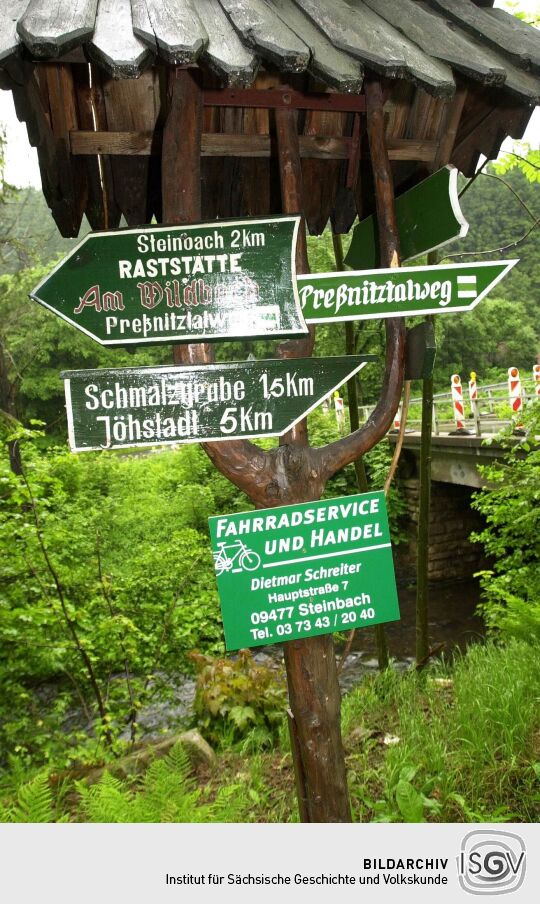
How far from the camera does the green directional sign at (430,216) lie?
7.80 ft

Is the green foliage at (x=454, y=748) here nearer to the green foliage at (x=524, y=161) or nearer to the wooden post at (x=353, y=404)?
the wooden post at (x=353, y=404)

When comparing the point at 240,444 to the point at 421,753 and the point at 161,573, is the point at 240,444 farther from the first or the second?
the point at 161,573

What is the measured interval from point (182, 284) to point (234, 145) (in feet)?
3.32

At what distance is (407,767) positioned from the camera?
11.4 ft

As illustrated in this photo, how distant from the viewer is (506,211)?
46000 mm

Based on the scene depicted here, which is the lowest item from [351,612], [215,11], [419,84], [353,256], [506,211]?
[506,211]

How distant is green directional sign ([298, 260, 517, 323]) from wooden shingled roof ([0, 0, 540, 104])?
2.04ft

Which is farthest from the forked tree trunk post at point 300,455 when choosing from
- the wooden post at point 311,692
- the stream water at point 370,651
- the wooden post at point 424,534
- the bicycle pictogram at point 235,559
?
the wooden post at point 424,534

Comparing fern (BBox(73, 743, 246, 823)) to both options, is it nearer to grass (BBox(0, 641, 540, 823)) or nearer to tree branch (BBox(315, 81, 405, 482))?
grass (BBox(0, 641, 540, 823))

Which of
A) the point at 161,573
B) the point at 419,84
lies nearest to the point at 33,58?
the point at 419,84

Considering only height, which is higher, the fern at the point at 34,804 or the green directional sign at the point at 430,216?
the green directional sign at the point at 430,216

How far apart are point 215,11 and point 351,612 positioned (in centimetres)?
230

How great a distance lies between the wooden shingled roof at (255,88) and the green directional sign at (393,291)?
620 millimetres

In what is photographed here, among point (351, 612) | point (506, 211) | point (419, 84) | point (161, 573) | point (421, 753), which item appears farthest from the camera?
point (506, 211)
